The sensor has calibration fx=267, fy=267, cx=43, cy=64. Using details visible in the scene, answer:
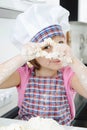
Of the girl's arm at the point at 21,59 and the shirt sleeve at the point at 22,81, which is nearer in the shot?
the girl's arm at the point at 21,59

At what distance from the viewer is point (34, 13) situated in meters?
0.84

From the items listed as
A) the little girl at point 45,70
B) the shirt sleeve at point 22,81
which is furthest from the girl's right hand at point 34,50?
the shirt sleeve at point 22,81

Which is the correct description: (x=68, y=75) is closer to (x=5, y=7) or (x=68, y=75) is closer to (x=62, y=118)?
(x=62, y=118)

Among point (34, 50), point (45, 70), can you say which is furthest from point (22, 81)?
point (34, 50)

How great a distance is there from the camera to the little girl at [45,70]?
77 cm

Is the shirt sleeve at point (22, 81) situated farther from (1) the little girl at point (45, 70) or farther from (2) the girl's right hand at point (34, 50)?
(2) the girl's right hand at point (34, 50)

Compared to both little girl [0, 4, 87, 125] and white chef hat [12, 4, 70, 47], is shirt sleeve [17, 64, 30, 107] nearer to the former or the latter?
little girl [0, 4, 87, 125]

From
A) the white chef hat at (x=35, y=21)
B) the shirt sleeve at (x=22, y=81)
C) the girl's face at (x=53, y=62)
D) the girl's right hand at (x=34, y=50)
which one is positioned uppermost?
the white chef hat at (x=35, y=21)

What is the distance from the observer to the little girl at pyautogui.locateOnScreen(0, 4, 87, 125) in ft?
2.54

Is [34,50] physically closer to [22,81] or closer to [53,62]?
[53,62]

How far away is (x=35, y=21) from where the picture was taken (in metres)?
0.84

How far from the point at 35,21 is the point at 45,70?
0.19 m

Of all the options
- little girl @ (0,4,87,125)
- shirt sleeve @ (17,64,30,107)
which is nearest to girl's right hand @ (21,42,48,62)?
little girl @ (0,4,87,125)

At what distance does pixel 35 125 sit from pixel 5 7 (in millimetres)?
385
